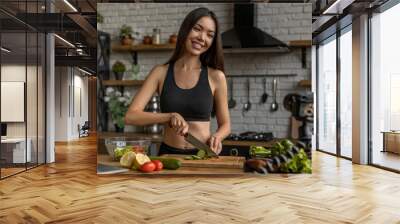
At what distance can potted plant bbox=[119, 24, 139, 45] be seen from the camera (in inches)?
190

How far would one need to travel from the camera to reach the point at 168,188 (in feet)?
14.5

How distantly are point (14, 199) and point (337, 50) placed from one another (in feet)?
20.6

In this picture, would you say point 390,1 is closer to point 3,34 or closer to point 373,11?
point 373,11

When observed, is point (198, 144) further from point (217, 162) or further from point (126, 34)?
point (126, 34)

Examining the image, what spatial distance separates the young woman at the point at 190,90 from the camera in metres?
4.66

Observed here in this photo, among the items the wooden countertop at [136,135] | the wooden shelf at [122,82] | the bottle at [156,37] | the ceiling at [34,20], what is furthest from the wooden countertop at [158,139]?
the ceiling at [34,20]

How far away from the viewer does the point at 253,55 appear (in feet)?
15.9

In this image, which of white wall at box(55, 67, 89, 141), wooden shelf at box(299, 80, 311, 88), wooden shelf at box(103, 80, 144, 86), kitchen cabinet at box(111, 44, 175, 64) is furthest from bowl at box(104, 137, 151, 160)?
white wall at box(55, 67, 89, 141)

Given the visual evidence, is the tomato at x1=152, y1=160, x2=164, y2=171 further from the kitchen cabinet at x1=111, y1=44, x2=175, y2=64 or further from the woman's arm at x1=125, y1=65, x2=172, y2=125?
the kitchen cabinet at x1=111, y1=44, x2=175, y2=64

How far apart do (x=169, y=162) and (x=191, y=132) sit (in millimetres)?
466

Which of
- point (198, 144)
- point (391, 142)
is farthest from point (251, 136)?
point (391, 142)

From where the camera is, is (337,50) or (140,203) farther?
(337,50)

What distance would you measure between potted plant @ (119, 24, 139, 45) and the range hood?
1061 millimetres

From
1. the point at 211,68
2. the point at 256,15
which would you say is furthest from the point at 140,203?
the point at 256,15
